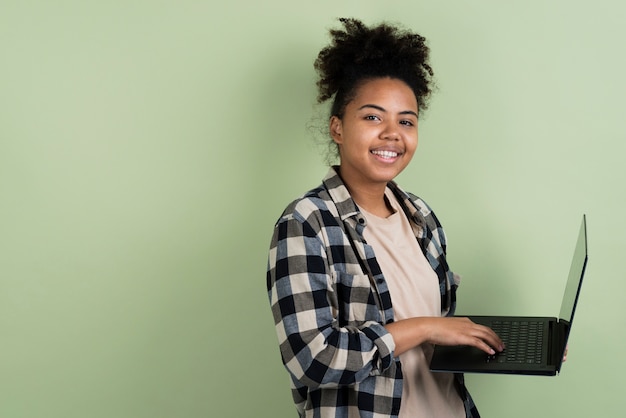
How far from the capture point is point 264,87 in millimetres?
2053

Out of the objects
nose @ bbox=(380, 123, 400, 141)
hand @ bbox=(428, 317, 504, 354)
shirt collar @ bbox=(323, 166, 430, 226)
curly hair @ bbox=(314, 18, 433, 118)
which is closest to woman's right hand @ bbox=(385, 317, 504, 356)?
hand @ bbox=(428, 317, 504, 354)

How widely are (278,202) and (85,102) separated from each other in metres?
0.53

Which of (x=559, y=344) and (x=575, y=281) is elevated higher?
(x=575, y=281)

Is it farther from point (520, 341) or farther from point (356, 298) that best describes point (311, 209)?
point (520, 341)

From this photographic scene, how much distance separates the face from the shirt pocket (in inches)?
8.8

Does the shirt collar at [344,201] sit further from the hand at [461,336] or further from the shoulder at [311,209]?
the hand at [461,336]

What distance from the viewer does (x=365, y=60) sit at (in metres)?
1.70

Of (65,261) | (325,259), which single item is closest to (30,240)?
(65,261)

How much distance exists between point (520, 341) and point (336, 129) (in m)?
0.57

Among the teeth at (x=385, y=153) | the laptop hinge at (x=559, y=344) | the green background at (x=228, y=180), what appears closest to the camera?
the laptop hinge at (x=559, y=344)

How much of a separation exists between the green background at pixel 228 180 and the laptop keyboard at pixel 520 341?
391 millimetres

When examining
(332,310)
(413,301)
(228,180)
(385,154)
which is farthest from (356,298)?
(228,180)

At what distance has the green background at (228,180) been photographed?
6.40 ft

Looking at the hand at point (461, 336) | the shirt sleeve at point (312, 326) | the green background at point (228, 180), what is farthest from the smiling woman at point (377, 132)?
the green background at point (228, 180)
